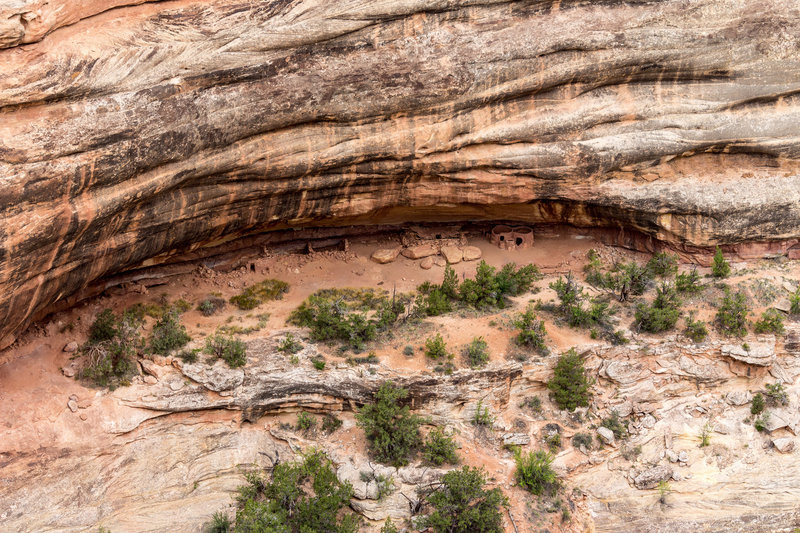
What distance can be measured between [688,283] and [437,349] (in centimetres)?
845

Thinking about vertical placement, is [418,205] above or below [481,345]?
above

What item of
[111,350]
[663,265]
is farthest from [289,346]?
[663,265]

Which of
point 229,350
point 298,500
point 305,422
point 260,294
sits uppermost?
point 229,350

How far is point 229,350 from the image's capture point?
758 inches

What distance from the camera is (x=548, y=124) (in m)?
21.1

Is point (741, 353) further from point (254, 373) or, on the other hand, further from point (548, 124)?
point (254, 373)

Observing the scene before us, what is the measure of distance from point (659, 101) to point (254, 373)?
46.3 feet

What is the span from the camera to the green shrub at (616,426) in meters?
20.4

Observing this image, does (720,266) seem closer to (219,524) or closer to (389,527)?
(389,527)

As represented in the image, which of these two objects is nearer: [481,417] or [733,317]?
[481,417]

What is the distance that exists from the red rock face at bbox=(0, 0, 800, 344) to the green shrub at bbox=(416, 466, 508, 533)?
28.0 ft

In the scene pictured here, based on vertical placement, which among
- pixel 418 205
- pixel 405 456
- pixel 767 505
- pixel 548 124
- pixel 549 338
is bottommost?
pixel 767 505

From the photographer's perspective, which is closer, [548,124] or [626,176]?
[548,124]

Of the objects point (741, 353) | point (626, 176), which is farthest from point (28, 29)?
point (741, 353)
